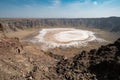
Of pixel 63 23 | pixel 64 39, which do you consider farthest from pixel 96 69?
pixel 63 23

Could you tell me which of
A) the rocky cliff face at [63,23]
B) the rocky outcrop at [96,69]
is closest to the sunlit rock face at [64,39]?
the rocky outcrop at [96,69]

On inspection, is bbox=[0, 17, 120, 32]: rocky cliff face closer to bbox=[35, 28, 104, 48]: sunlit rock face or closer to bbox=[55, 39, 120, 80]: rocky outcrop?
bbox=[35, 28, 104, 48]: sunlit rock face

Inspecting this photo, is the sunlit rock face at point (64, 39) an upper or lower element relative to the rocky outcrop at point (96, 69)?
lower

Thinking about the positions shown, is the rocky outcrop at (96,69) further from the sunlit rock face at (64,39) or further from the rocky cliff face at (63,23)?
the rocky cliff face at (63,23)

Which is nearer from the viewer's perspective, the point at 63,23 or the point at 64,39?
the point at 64,39

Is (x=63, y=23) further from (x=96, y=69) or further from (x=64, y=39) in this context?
(x=96, y=69)

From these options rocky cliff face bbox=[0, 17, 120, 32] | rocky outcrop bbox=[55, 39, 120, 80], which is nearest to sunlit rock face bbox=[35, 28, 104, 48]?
rocky outcrop bbox=[55, 39, 120, 80]

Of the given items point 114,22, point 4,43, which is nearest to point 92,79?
point 4,43

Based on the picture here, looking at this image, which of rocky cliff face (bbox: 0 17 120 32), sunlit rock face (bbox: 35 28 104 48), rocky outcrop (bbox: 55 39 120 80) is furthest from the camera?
rocky cliff face (bbox: 0 17 120 32)

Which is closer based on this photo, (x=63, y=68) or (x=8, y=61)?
(x=8, y=61)

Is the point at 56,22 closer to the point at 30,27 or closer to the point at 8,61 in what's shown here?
the point at 30,27

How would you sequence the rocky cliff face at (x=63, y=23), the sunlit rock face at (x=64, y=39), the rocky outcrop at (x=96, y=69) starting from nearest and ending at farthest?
the rocky outcrop at (x=96, y=69), the sunlit rock face at (x=64, y=39), the rocky cliff face at (x=63, y=23)
